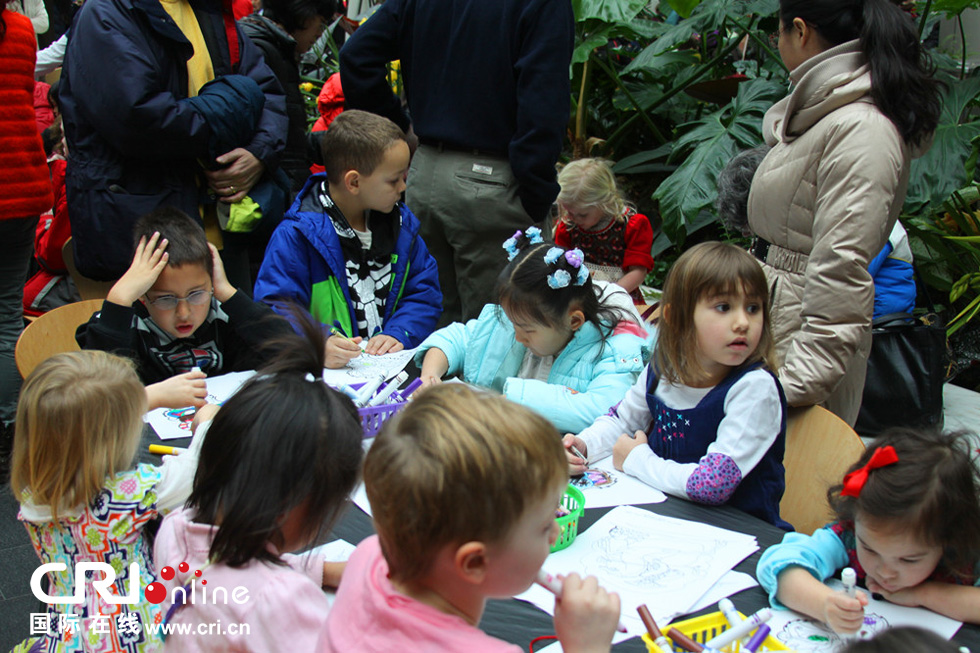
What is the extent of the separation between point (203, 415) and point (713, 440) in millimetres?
1240

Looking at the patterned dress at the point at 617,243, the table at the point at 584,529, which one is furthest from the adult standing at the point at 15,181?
the patterned dress at the point at 617,243

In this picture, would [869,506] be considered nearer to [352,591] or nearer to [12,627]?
[352,591]

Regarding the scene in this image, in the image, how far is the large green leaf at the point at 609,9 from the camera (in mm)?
4926

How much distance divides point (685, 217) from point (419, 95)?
59.1 inches

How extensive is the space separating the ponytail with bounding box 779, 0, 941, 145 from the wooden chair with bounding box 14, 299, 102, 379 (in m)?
2.45

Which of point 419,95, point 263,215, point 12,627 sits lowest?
point 12,627

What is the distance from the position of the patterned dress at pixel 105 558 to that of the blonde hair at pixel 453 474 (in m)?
0.67

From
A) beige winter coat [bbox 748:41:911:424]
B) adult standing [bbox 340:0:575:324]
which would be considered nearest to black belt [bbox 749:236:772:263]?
beige winter coat [bbox 748:41:911:424]

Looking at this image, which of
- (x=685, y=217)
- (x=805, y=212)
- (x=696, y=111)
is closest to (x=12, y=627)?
(x=805, y=212)

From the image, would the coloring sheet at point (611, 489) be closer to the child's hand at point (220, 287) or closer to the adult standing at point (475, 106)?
the child's hand at point (220, 287)

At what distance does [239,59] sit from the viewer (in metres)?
3.30

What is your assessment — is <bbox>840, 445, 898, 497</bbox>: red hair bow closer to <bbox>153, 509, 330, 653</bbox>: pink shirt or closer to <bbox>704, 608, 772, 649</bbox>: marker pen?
<bbox>704, 608, 772, 649</bbox>: marker pen

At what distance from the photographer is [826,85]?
2211mm

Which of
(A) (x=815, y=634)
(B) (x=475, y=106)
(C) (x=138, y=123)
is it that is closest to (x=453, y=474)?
(A) (x=815, y=634)
